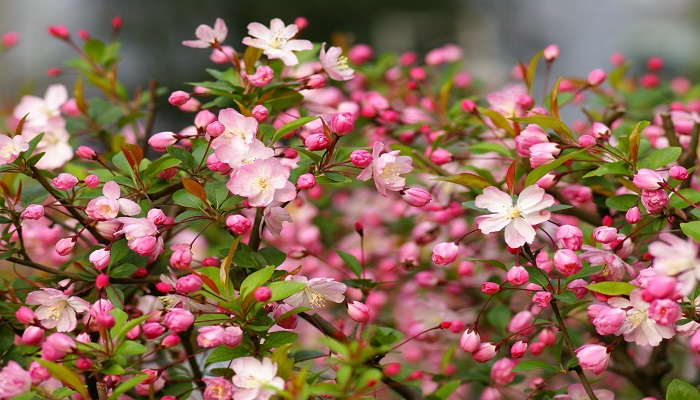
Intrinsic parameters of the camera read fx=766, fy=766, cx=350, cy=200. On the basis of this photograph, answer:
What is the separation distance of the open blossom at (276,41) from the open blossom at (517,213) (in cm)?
33

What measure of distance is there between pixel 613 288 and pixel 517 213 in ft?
0.43

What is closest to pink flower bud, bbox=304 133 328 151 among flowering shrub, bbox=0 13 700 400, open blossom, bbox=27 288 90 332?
flowering shrub, bbox=0 13 700 400

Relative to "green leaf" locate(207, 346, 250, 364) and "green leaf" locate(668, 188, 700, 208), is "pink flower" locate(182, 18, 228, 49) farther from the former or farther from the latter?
"green leaf" locate(668, 188, 700, 208)

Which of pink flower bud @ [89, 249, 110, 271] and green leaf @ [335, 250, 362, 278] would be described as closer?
pink flower bud @ [89, 249, 110, 271]

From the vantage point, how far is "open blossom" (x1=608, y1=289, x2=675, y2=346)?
836 millimetres

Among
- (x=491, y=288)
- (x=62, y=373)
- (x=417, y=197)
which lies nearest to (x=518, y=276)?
(x=491, y=288)

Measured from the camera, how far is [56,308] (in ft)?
2.93

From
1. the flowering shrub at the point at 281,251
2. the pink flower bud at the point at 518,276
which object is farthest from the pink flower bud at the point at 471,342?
the pink flower bud at the point at 518,276

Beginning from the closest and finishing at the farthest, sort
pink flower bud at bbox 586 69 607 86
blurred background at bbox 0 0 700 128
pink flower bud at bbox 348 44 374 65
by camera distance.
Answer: pink flower bud at bbox 586 69 607 86 → pink flower bud at bbox 348 44 374 65 → blurred background at bbox 0 0 700 128

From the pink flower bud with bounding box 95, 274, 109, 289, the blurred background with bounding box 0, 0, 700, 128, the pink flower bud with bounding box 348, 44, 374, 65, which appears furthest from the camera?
the blurred background with bounding box 0, 0, 700, 128

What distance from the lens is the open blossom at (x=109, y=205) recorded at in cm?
86

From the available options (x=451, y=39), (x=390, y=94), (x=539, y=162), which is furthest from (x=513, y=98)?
(x=451, y=39)

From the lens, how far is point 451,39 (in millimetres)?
7988

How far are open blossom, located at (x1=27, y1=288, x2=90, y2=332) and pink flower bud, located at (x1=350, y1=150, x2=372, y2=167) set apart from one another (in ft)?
1.15
